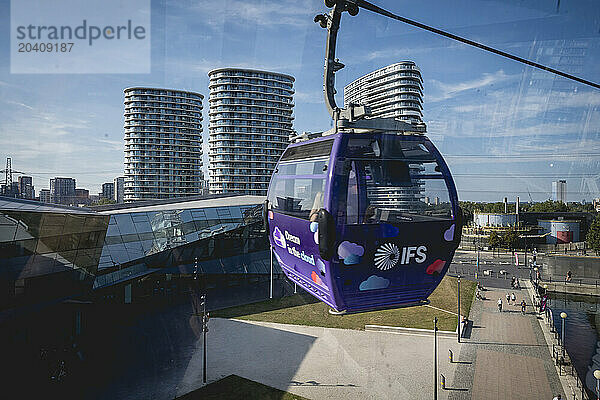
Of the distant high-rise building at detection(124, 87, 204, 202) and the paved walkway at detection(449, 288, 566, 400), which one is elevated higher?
the distant high-rise building at detection(124, 87, 204, 202)

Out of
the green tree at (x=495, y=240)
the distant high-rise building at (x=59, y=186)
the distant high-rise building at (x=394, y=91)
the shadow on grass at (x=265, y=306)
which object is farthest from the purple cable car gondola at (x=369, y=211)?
Result: the green tree at (x=495, y=240)

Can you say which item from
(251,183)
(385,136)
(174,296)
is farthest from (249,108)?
(174,296)

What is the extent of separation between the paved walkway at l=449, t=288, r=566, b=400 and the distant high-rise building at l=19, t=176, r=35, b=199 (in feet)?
35.4

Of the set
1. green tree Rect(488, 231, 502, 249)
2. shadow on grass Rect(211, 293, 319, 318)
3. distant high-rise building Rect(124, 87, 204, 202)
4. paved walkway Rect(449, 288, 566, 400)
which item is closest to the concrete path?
paved walkway Rect(449, 288, 566, 400)

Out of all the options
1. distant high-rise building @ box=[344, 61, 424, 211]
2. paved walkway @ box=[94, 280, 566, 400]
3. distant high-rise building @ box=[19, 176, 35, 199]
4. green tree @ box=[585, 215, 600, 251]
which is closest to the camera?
distant high-rise building @ box=[344, 61, 424, 211]

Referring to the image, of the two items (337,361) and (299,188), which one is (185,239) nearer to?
(337,361)

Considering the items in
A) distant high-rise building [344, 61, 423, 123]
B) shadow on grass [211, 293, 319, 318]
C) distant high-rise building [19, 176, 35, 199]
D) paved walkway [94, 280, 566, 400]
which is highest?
distant high-rise building [344, 61, 423, 123]

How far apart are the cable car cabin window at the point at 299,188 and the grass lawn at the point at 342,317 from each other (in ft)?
45.1

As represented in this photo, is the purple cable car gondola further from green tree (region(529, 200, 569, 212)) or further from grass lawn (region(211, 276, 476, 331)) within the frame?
grass lawn (region(211, 276, 476, 331))

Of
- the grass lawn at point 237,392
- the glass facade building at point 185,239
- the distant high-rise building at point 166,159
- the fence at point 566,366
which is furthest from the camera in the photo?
the distant high-rise building at point 166,159

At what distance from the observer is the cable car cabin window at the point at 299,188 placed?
276 centimetres

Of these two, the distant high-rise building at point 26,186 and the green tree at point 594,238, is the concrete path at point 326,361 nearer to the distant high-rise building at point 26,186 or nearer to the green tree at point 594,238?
the distant high-rise building at point 26,186

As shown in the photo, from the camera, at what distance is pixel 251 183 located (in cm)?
1082

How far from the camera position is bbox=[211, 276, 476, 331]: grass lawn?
16641 mm
